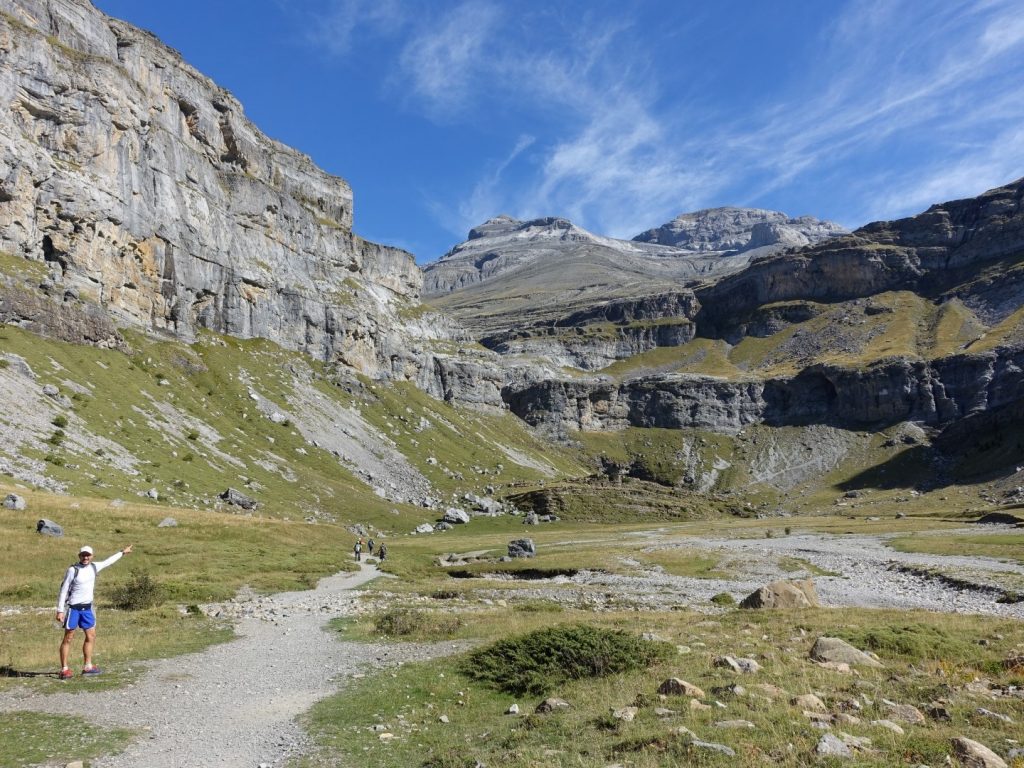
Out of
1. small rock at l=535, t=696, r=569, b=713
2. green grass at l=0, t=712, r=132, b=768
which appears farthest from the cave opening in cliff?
small rock at l=535, t=696, r=569, b=713

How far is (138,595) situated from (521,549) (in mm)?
49091

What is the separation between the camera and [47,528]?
4247 cm

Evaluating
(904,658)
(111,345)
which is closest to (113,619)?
(904,658)

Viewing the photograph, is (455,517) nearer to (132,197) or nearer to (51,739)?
(132,197)

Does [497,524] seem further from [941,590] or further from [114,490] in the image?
[941,590]

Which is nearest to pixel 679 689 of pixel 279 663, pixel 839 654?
pixel 839 654

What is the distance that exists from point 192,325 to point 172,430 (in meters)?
55.5

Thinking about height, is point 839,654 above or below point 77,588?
below

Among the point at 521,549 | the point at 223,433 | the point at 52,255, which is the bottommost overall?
the point at 521,549

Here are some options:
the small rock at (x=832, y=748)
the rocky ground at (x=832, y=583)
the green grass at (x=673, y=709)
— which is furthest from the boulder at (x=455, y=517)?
the small rock at (x=832, y=748)

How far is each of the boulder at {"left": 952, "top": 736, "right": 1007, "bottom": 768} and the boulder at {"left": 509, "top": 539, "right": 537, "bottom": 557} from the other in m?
65.9

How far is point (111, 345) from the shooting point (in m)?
118

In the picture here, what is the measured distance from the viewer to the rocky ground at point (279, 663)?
41.7ft

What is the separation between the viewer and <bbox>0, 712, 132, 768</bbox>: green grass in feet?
36.6
